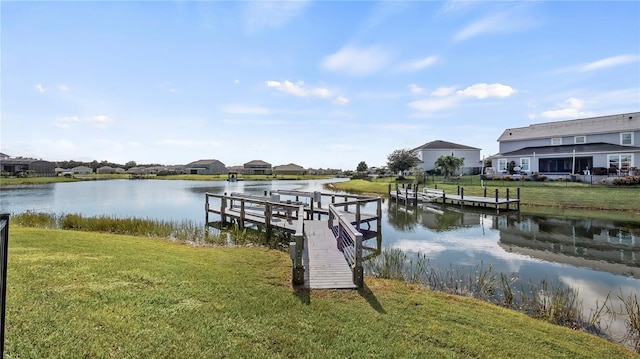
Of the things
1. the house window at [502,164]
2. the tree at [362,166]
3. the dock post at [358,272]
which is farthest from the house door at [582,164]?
the tree at [362,166]

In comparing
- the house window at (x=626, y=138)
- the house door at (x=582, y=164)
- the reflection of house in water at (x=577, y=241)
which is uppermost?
the house window at (x=626, y=138)

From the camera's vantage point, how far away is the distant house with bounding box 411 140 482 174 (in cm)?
5344

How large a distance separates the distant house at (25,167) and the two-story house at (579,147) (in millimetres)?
100723

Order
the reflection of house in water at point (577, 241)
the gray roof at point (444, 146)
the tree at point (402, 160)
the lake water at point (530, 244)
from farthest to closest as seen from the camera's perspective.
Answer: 1. the gray roof at point (444, 146)
2. the tree at point (402, 160)
3. the reflection of house in water at point (577, 241)
4. the lake water at point (530, 244)

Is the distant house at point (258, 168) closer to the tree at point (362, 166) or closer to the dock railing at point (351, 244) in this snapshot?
the tree at point (362, 166)

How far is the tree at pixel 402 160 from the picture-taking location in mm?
53094

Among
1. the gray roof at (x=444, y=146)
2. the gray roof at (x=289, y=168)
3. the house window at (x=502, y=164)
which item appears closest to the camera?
the house window at (x=502, y=164)

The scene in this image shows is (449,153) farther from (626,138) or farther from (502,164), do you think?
(626,138)

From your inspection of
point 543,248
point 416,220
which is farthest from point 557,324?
point 416,220

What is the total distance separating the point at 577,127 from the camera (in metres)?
37.6

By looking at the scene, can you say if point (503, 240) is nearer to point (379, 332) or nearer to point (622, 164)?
point (379, 332)

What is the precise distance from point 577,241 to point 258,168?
114 meters

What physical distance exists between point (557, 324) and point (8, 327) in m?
9.05

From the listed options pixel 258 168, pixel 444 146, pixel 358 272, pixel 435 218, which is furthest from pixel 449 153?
pixel 258 168
